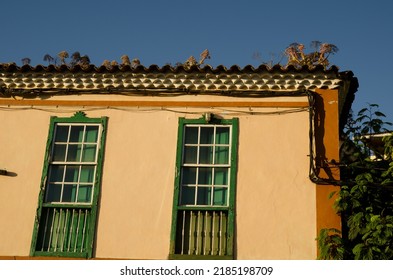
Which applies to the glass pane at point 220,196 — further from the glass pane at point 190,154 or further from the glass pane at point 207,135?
the glass pane at point 207,135

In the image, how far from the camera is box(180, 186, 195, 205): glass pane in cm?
847

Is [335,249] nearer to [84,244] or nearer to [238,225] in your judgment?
[238,225]

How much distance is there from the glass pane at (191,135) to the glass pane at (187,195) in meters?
0.77

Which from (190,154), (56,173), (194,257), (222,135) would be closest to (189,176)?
(190,154)

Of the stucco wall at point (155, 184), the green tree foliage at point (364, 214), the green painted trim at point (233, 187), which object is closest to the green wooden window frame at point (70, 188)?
the stucco wall at point (155, 184)

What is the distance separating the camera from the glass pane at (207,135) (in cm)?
882

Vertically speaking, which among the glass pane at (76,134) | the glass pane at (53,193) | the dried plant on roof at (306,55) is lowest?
the glass pane at (53,193)

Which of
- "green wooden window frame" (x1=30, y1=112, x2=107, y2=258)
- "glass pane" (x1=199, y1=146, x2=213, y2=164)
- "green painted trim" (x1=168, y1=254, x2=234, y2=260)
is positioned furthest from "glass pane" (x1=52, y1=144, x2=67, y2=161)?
"green painted trim" (x1=168, y1=254, x2=234, y2=260)

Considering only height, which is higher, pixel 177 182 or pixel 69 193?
pixel 177 182

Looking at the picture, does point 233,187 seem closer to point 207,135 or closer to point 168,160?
point 207,135

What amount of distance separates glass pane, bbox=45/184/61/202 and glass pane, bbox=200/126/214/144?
2.40m

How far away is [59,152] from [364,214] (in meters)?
4.84

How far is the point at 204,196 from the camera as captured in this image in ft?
27.8
